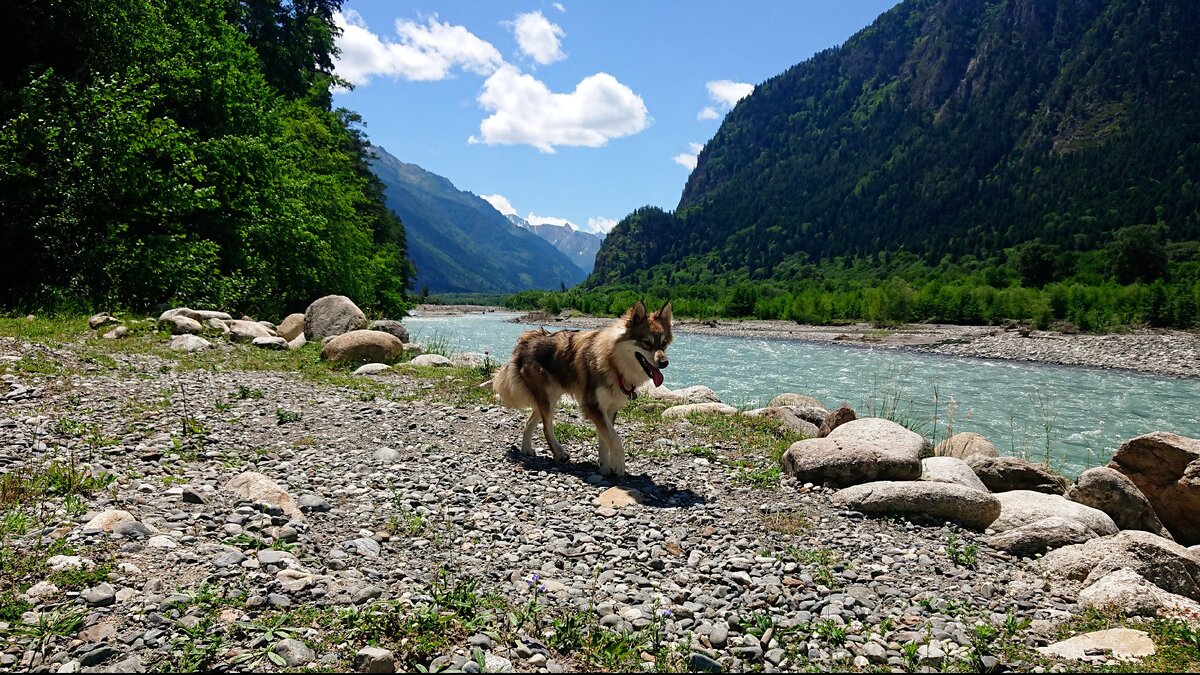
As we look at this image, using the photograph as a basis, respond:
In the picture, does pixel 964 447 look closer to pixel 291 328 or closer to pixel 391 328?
pixel 391 328

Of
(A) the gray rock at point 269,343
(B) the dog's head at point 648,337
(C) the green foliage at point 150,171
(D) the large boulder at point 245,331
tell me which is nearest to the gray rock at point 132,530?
(B) the dog's head at point 648,337

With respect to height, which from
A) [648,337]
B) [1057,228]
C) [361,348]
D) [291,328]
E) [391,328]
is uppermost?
[1057,228]

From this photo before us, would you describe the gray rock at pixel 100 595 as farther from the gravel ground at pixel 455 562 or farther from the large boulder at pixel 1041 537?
the large boulder at pixel 1041 537

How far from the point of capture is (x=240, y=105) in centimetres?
2128

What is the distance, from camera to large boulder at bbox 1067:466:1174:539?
7059 mm

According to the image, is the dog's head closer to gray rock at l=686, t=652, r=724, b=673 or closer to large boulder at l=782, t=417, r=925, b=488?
large boulder at l=782, t=417, r=925, b=488

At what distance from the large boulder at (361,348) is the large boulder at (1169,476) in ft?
50.8

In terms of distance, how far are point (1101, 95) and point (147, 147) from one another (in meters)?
247

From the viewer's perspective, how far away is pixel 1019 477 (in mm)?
8336

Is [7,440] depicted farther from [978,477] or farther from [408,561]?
[978,477]

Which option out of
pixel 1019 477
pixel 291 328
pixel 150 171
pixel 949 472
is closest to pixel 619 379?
pixel 949 472

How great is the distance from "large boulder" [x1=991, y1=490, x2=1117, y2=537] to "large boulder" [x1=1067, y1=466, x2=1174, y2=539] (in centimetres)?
58

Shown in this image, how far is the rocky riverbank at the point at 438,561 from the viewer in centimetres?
338

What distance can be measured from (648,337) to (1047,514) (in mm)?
4707
